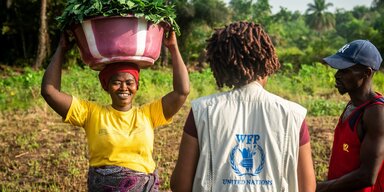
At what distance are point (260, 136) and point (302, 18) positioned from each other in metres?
66.0

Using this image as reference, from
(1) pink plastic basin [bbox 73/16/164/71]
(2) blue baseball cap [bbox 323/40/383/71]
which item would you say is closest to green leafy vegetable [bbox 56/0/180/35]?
(1) pink plastic basin [bbox 73/16/164/71]

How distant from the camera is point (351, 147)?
2424mm

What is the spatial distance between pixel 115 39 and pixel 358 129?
1283 mm

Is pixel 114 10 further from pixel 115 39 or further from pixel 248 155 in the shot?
pixel 248 155

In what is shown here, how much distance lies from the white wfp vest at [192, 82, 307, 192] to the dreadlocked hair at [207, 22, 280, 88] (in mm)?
127

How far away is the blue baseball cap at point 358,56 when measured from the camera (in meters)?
2.46

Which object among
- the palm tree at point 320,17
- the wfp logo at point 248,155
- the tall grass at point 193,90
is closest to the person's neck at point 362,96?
the wfp logo at point 248,155

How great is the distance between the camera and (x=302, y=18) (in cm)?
6544

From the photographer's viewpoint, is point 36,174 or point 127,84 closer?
point 127,84

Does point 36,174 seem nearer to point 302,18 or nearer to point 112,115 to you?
point 112,115

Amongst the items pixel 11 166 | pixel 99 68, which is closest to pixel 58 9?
pixel 11 166

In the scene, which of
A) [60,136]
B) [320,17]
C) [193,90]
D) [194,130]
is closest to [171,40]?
[194,130]

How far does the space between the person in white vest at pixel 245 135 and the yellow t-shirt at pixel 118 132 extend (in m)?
0.73

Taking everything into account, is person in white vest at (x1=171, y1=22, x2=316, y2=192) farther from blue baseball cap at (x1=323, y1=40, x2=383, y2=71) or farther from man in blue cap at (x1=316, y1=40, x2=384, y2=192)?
blue baseball cap at (x1=323, y1=40, x2=383, y2=71)
